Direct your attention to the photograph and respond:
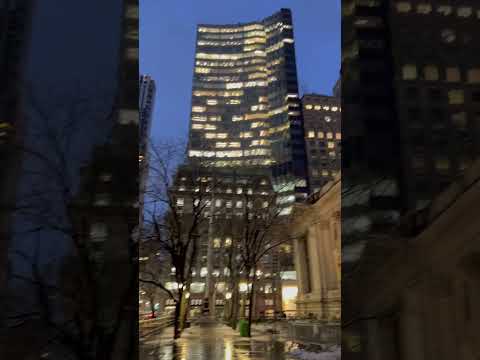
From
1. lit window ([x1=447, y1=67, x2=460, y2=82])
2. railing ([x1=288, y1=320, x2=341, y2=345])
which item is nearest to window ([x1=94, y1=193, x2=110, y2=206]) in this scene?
lit window ([x1=447, y1=67, x2=460, y2=82])

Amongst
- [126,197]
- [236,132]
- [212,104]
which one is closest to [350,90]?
[126,197]

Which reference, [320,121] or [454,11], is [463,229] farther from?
[320,121]

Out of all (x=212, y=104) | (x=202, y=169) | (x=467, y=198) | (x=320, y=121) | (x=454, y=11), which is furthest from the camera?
(x=212, y=104)

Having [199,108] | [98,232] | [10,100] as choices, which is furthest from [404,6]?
[199,108]

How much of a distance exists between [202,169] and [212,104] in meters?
164

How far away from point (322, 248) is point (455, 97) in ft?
119

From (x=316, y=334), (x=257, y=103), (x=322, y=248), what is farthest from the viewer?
(x=257, y=103)

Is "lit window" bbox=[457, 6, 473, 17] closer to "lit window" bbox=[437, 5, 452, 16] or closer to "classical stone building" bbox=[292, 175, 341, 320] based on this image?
"lit window" bbox=[437, 5, 452, 16]

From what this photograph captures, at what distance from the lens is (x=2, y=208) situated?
371cm

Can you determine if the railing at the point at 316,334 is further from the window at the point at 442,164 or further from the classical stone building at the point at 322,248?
the window at the point at 442,164

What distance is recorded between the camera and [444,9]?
177 inches

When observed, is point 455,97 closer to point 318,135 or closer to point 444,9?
point 444,9

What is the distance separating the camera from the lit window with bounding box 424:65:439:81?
4402 millimetres

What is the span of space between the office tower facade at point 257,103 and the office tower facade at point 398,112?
479 ft
